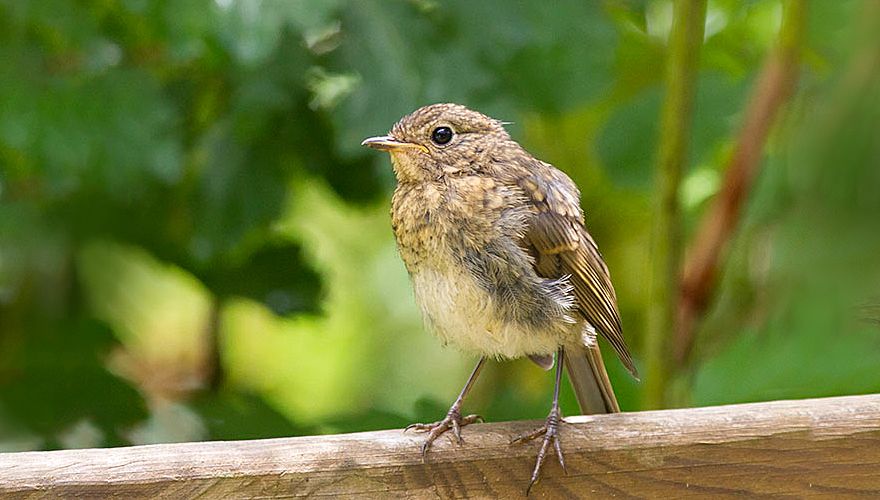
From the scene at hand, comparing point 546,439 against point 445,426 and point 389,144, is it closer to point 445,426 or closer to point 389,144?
point 445,426

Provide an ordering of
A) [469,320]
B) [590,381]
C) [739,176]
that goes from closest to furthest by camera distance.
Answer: [469,320] → [590,381] → [739,176]

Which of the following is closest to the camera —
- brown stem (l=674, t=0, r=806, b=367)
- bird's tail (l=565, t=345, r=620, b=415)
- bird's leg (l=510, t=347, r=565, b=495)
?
bird's leg (l=510, t=347, r=565, b=495)

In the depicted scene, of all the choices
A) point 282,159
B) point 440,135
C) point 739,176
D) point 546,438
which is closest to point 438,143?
point 440,135

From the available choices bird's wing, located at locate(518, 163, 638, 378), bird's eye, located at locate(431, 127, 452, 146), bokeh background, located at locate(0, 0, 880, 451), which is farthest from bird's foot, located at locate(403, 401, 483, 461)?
bird's eye, located at locate(431, 127, 452, 146)

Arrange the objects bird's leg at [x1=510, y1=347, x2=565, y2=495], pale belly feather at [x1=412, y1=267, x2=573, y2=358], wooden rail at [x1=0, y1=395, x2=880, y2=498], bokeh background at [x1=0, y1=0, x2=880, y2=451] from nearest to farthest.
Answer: wooden rail at [x1=0, y1=395, x2=880, y2=498] < bird's leg at [x1=510, y1=347, x2=565, y2=495] < pale belly feather at [x1=412, y1=267, x2=573, y2=358] < bokeh background at [x1=0, y1=0, x2=880, y2=451]

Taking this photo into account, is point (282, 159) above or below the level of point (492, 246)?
above

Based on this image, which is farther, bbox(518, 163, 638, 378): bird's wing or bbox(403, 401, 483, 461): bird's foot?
bbox(518, 163, 638, 378): bird's wing

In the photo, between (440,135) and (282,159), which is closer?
(440,135)

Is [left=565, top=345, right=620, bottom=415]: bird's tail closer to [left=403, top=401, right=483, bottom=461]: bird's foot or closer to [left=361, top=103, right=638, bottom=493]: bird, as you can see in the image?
[left=361, top=103, right=638, bottom=493]: bird
